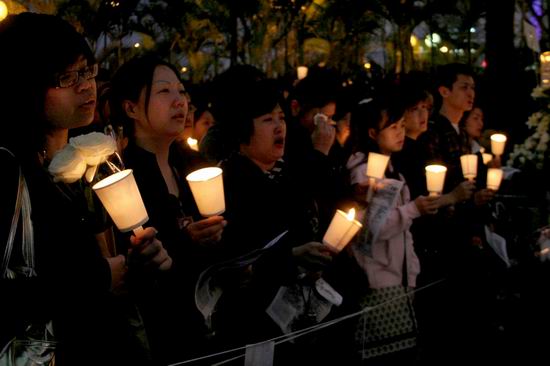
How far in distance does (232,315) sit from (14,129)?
1505 mm

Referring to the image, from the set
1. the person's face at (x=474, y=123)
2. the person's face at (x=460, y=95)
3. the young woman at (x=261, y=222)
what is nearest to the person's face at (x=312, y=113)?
the person's face at (x=460, y=95)

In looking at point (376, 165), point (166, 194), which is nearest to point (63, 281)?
point (166, 194)

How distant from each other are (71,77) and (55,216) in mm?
543

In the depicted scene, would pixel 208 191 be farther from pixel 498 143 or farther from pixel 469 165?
pixel 498 143

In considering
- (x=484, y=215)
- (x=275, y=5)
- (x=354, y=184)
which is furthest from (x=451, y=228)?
(x=275, y=5)

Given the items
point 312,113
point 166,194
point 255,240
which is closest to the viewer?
point 166,194

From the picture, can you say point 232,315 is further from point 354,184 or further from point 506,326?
point 506,326

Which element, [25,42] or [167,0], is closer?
[25,42]

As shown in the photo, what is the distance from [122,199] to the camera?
211cm

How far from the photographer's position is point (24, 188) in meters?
1.96

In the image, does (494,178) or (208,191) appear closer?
(208,191)

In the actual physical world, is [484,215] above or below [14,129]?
below

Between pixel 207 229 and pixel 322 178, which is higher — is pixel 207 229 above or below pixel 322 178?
above

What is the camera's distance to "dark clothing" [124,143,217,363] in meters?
2.69
